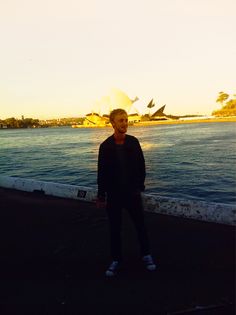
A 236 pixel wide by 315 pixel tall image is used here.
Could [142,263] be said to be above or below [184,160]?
above

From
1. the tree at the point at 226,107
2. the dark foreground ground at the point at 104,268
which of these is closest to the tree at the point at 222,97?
the tree at the point at 226,107

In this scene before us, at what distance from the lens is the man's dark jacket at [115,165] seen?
3.02 metres

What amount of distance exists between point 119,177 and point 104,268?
34.0 inches

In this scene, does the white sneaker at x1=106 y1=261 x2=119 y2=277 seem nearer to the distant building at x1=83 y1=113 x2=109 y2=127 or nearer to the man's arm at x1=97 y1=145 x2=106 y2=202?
the man's arm at x1=97 y1=145 x2=106 y2=202

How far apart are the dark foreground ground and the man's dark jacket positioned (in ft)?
2.52

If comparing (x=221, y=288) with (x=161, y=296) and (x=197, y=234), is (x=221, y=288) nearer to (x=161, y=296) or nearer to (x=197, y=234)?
(x=161, y=296)

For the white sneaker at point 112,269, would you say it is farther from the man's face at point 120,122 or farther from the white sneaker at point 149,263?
the man's face at point 120,122

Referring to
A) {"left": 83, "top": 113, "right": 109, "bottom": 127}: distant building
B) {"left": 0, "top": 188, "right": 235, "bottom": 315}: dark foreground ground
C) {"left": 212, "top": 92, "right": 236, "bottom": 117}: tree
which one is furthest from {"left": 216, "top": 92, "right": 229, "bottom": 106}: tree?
{"left": 0, "top": 188, "right": 235, "bottom": 315}: dark foreground ground

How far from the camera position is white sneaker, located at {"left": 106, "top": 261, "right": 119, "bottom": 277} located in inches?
119

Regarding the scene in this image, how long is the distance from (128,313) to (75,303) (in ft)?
1.41

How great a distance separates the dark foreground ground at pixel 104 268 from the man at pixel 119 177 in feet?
0.86

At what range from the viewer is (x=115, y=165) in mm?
3039

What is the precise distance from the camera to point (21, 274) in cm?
317

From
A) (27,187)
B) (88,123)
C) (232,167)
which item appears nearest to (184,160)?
(232,167)
